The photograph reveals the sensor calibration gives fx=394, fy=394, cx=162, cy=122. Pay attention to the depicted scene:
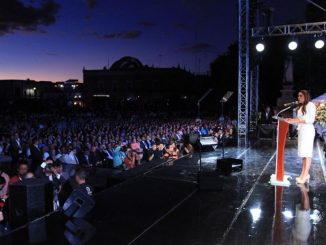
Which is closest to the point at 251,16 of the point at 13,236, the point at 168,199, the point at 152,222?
the point at 168,199

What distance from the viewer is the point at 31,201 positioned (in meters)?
5.65

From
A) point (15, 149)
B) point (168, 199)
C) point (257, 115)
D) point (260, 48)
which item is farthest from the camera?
point (257, 115)

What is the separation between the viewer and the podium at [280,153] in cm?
703

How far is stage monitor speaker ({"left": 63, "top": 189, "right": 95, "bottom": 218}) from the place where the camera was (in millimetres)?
5648

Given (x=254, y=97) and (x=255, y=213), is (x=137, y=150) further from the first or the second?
(x=254, y=97)

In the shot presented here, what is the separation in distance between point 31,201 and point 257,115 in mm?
14910

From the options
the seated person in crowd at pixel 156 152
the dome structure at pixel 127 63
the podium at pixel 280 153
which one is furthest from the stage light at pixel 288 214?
the dome structure at pixel 127 63

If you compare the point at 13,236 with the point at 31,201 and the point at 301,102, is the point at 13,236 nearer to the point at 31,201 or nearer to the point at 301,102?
the point at 31,201

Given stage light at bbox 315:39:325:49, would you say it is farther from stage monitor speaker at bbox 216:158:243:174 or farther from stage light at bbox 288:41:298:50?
stage monitor speaker at bbox 216:158:243:174

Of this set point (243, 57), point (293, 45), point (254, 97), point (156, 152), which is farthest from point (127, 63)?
point (156, 152)

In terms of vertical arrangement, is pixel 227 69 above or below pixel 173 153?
above

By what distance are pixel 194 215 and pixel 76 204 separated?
1708 mm

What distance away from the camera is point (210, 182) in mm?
7289

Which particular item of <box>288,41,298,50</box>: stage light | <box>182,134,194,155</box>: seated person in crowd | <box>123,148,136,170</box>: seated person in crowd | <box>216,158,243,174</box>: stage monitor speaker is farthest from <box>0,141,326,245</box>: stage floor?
<box>288,41,298,50</box>: stage light
